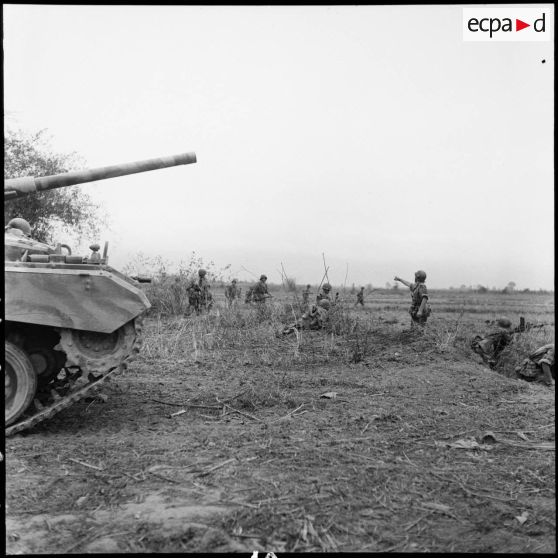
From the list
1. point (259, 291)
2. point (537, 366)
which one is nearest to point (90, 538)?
point (537, 366)

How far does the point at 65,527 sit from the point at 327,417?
3166 millimetres

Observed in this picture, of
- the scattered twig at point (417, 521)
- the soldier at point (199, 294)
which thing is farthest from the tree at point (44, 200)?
the scattered twig at point (417, 521)

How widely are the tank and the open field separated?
1.25 ft

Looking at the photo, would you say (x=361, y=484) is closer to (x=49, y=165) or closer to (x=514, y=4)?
(x=514, y=4)

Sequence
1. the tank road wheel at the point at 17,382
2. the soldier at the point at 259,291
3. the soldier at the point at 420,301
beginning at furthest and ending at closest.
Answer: the soldier at the point at 259,291
the soldier at the point at 420,301
the tank road wheel at the point at 17,382

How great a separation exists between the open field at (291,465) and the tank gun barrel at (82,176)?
250cm

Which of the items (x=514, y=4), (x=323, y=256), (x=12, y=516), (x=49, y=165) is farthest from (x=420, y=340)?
(x=49, y=165)

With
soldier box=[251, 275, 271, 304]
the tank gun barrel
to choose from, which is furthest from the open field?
soldier box=[251, 275, 271, 304]

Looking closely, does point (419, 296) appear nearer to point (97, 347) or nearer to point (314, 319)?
point (314, 319)

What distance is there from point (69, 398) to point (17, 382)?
477 millimetres

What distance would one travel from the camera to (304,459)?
15.6 feet

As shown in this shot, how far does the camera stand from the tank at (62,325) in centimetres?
540

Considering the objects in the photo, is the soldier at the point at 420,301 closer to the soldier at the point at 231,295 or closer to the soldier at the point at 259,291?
the soldier at the point at 231,295

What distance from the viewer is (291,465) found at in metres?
4.60
